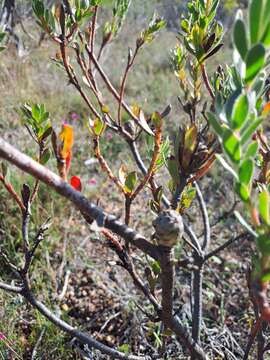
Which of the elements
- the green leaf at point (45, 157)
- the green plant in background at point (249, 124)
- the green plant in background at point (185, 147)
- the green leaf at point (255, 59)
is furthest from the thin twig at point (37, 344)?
the green leaf at point (255, 59)

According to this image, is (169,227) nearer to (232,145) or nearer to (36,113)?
(232,145)

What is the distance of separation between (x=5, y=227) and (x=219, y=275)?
118 centimetres

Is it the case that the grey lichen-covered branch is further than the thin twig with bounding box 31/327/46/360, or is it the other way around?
the thin twig with bounding box 31/327/46/360

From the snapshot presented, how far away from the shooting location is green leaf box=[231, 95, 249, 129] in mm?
396

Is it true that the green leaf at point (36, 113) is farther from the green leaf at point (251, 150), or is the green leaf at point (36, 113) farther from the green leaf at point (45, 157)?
the green leaf at point (251, 150)

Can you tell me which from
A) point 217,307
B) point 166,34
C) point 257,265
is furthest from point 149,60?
point 257,265

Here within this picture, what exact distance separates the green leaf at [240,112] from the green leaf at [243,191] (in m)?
0.06

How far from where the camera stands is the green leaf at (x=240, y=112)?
396mm

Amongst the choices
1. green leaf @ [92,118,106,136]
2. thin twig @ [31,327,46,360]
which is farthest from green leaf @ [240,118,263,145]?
thin twig @ [31,327,46,360]

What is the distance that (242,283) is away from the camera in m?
2.12

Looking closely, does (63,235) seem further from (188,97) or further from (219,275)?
(188,97)

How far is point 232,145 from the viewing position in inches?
15.8

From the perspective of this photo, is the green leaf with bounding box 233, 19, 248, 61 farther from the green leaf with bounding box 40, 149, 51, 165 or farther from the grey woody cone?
the green leaf with bounding box 40, 149, 51, 165

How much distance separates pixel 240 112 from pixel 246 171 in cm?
6
